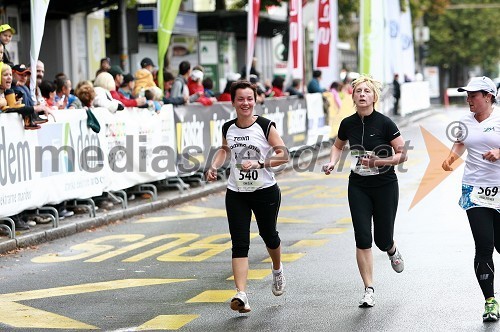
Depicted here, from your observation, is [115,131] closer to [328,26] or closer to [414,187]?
[414,187]

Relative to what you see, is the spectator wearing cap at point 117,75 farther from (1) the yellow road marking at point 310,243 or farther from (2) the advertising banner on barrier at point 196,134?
(1) the yellow road marking at point 310,243

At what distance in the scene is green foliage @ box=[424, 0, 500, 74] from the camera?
77.8 meters

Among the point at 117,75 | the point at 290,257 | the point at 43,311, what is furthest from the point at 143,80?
the point at 43,311

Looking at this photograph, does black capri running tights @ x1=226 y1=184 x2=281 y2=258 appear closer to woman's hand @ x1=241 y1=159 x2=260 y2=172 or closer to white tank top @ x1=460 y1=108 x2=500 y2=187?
woman's hand @ x1=241 y1=159 x2=260 y2=172

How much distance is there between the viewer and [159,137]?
683 inches

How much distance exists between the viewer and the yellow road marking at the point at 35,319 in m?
8.15

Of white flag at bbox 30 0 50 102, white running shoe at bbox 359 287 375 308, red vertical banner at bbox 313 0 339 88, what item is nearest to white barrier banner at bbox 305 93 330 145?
red vertical banner at bbox 313 0 339 88

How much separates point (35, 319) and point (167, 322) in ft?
3.48

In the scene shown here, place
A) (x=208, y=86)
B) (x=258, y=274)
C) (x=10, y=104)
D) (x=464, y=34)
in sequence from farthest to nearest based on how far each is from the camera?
(x=464, y=34), (x=208, y=86), (x=10, y=104), (x=258, y=274)

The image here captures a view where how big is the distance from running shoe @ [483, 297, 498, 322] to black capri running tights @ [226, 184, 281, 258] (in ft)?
5.85

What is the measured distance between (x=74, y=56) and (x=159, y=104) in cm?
928

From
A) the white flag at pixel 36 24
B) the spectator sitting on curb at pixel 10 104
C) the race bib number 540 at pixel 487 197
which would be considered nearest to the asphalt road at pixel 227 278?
the race bib number 540 at pixel 487 197

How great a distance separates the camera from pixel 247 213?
8.80 m

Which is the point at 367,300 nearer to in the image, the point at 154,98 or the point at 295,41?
the point at 154,98
